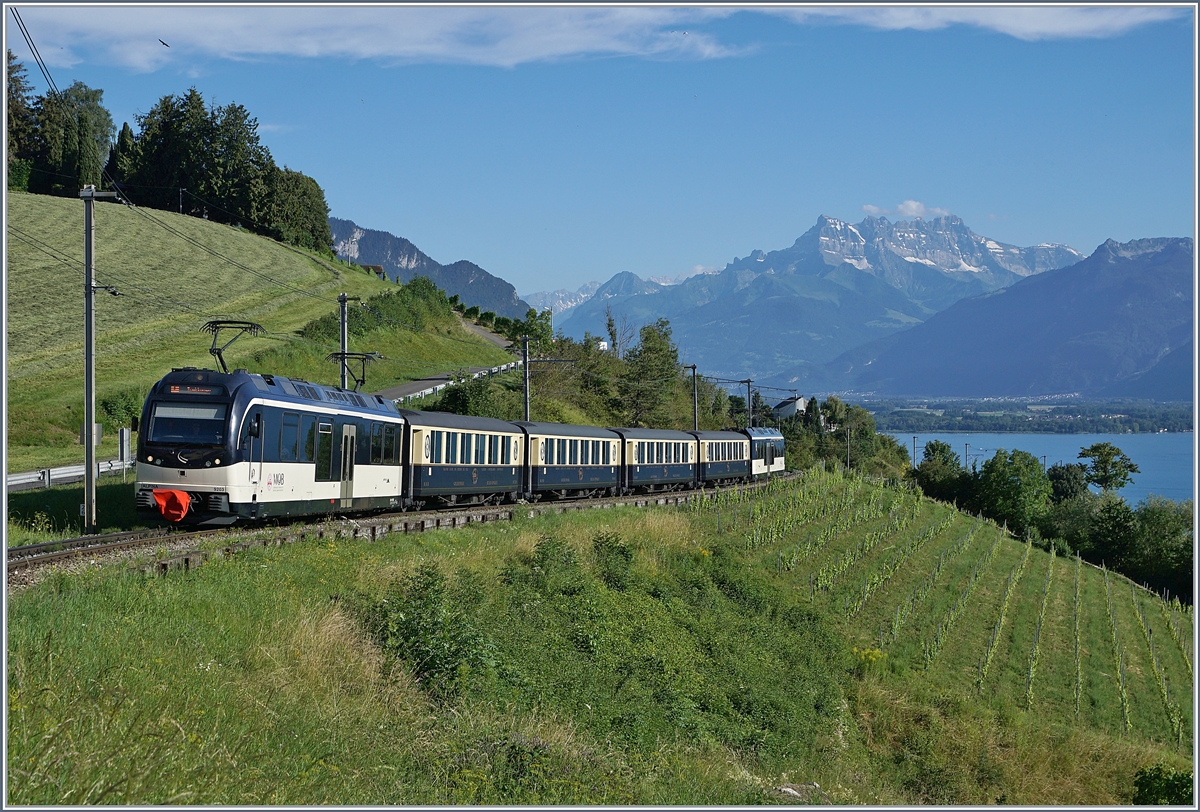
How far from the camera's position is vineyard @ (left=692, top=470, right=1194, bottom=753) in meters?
28.4

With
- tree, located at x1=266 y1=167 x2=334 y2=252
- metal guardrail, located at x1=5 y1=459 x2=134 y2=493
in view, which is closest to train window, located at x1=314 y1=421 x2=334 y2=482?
metal guardrail, located at x1=5 y1=459 x2=134 y2=493

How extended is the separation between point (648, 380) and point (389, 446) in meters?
57.4

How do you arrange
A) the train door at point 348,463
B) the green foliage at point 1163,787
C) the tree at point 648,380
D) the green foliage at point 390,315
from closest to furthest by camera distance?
the green foliage at point 1163,787
the train door at point 348,463
the green foliage at point 390,315
the tree at point 648,380

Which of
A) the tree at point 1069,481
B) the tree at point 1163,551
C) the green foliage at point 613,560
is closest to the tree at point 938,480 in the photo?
the tree at point 1069,481

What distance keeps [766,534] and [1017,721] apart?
48.4 ft

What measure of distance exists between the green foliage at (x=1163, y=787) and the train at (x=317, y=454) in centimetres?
1776

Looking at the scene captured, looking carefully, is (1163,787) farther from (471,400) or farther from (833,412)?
(833,412)

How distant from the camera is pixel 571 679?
659 inches

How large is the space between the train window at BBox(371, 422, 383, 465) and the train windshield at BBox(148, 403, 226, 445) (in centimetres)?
618

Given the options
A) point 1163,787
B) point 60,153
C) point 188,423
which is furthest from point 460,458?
point 60,153

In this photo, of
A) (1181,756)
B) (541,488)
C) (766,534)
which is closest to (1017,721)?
(1181,756)

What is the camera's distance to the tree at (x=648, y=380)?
81.6m

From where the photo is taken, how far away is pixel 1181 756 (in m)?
25.2

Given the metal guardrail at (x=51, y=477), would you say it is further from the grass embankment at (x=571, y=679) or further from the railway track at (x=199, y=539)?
the grass embankment at (x=571, y=679)
